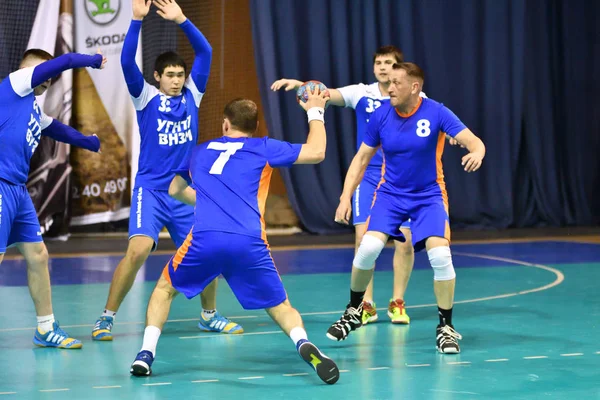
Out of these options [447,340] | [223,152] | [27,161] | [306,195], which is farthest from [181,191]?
[306,195]

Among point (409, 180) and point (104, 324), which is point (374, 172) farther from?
point (104, 324)

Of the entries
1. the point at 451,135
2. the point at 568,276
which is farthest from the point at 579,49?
the point at 451,135

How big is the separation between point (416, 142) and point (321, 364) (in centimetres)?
179

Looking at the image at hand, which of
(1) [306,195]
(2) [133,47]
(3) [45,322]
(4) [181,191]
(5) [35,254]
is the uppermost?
(2) [133,47]

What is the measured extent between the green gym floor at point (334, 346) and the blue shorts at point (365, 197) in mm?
745

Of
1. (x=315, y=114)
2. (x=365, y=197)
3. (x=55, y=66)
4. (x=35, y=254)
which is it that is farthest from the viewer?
(x=365, y=197)

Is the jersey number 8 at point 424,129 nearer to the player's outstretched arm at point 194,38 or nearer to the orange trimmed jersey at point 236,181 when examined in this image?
the orange trimmed jersey at point 236,181

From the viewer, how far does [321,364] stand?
4.96 m

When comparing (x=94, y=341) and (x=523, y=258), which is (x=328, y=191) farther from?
(x=94, y=341)

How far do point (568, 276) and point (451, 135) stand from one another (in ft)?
12.0

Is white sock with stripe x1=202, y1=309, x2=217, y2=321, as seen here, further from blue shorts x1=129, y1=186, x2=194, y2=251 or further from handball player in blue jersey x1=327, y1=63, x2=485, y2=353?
handball player in blue jersey x1=327, y1=63, x2=485, y2=353

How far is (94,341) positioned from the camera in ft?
20.6

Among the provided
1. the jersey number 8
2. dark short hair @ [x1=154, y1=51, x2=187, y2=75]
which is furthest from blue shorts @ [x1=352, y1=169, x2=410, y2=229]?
dark short hair @ [x1=154, y1=51, x2=187, y2=75]

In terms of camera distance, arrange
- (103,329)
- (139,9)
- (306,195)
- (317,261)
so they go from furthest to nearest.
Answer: (306,195) < (317,261) < (103,329) < (139,9)
